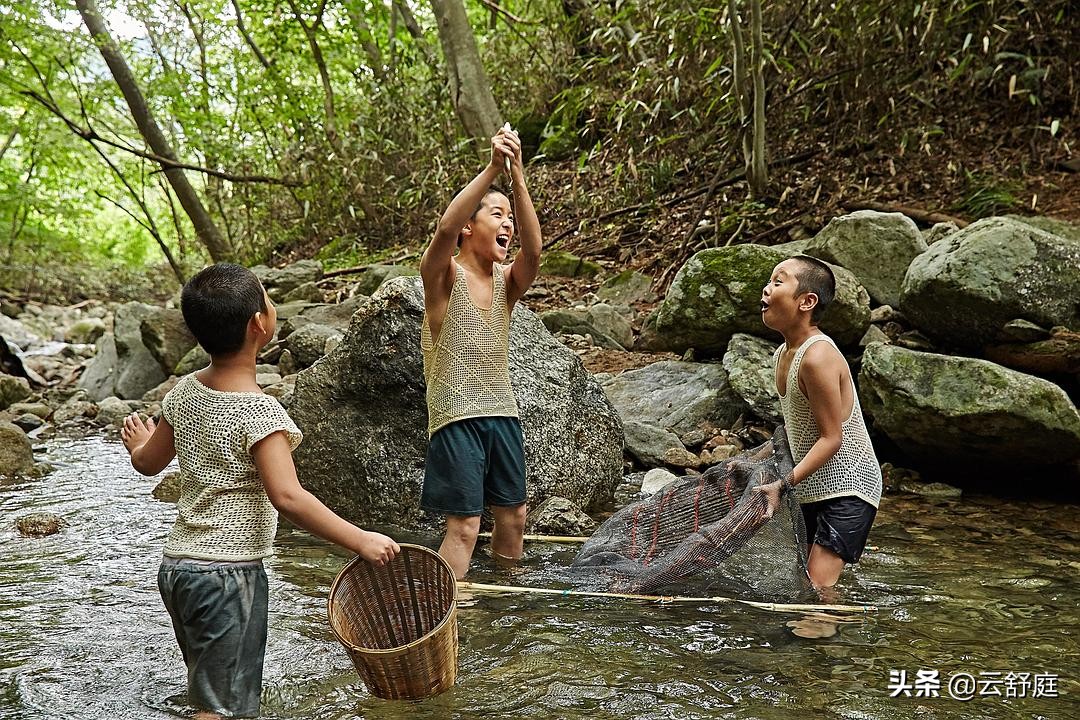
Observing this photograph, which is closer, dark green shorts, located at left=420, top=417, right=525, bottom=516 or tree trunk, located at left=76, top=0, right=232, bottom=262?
dark green shorts, located at left=420, top=417, right=525, bottom=516

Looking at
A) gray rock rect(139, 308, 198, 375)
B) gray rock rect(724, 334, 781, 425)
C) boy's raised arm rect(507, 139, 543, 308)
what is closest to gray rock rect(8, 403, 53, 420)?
gray rock rect(139, 308, 198, 375)

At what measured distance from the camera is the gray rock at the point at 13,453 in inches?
258

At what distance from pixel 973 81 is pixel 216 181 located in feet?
38.1

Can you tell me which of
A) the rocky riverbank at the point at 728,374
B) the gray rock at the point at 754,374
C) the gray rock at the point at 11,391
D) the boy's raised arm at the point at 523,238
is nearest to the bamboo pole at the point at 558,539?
the rocky riverbank at the point at 728,374

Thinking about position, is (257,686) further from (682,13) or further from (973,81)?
(973,81)

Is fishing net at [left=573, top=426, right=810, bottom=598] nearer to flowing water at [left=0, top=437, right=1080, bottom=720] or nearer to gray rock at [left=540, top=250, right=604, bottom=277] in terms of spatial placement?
flowing water at [left=0, top=437, right=1080, bottom=720]

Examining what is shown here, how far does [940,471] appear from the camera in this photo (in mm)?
5586

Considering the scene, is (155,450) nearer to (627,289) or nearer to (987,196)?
(627,289)

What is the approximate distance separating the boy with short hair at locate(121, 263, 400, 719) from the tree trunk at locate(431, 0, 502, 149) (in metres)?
8.19

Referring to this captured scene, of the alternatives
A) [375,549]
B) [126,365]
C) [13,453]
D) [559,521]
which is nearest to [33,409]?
[126,365]

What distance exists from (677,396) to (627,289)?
267 cm

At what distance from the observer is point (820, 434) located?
3.44 metres

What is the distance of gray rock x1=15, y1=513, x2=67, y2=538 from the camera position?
193 inches

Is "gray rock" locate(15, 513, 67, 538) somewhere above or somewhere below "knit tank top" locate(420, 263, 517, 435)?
below
